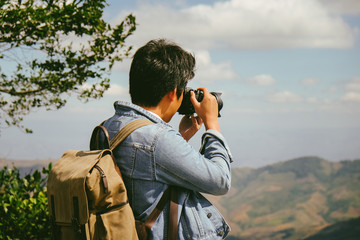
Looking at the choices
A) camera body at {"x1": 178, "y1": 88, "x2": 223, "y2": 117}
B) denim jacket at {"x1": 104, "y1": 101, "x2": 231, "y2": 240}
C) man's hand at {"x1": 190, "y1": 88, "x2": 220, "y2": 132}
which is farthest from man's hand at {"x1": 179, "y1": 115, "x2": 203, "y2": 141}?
denim jacket at {"x1": 104, "y1": 101, "x2": 231, "y2": 240}

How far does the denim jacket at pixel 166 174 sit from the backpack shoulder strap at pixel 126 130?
0.02 metres

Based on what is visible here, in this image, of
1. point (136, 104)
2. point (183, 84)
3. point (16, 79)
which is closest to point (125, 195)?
point (136, 104)

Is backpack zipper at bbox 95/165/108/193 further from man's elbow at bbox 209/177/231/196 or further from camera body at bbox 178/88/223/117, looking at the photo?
camera body at bbox 178/88/223/117

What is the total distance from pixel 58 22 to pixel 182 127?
3.59 meters

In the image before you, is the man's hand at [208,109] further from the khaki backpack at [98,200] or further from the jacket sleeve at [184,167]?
the khaki backpack at [98,200]

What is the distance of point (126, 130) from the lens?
2215mm

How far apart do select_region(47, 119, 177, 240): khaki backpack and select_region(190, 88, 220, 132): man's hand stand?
46 centimetres

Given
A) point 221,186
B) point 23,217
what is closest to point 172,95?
point 221,186

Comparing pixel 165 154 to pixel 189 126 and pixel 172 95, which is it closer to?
pixel 172 95

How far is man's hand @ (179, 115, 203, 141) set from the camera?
9.94ft

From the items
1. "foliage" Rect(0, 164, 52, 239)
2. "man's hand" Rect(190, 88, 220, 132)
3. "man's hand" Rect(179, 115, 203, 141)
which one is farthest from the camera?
"foliage" Rect(0, 164, 52, 239)

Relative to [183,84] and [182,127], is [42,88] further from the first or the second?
[183,84]

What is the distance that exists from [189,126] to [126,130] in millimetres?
915

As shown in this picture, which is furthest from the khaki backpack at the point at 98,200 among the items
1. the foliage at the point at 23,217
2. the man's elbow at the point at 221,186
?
the foliage at the point at 23,217
